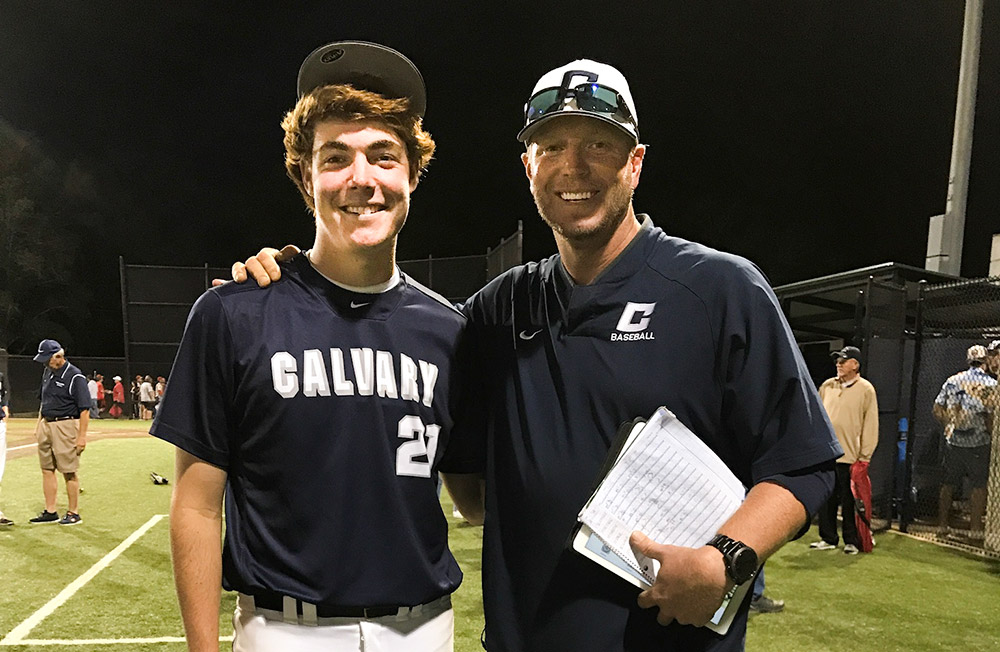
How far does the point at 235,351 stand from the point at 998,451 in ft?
29.3

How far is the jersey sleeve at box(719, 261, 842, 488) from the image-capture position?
1712 mm

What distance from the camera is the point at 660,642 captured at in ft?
5.86

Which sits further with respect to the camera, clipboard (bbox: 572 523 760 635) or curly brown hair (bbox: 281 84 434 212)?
curly brown hair (bbox: 281 84 434 212)

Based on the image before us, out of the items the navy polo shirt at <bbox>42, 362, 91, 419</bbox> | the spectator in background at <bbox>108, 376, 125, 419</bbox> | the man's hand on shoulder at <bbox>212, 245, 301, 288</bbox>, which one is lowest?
the spectator in background at <bbox>108, 376, 125, 419</bbox>

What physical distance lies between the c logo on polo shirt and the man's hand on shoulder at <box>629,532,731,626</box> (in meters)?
0.51

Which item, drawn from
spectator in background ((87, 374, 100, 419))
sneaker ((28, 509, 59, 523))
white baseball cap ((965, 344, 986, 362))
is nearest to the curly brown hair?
white baseball cap ((965, 344, 986, 362))

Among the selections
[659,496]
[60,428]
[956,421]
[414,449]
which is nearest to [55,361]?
[60,428]

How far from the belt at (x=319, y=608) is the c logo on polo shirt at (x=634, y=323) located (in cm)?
96

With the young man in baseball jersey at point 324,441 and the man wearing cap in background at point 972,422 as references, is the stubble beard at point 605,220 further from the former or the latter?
the man wearing cap in background at point 972,422

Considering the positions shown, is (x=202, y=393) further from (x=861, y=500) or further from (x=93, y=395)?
(x=93, y=395)

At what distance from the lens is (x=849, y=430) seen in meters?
7.77

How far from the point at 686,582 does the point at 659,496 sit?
0.68ft

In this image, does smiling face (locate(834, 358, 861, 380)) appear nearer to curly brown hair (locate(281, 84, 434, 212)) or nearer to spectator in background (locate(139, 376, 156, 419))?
curly brown hair (locate(281, 84, 434, 212))

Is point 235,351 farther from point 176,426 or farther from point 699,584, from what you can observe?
point 699,584
